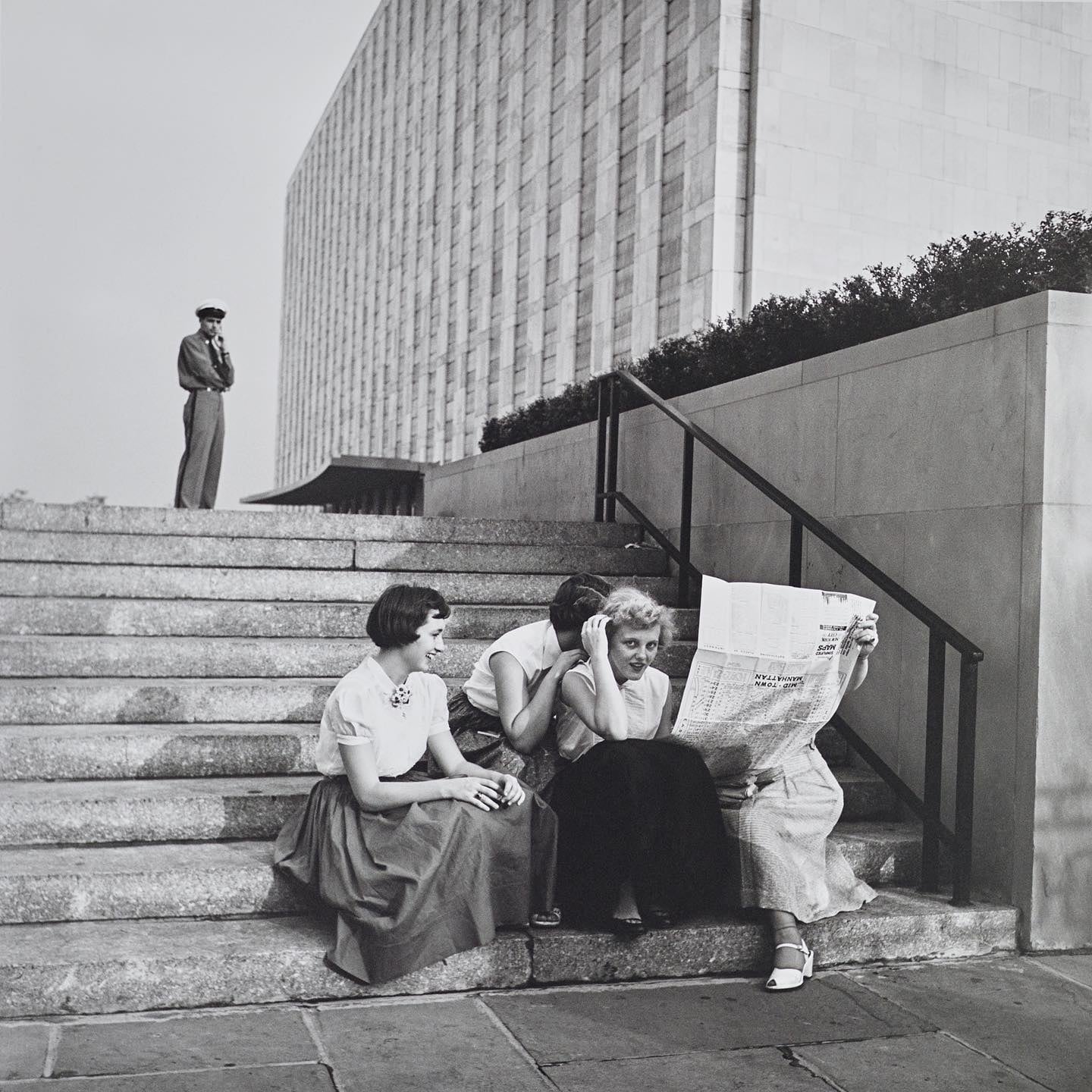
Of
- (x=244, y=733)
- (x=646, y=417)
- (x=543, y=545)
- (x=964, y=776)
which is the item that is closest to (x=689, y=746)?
(x=964, y=776)

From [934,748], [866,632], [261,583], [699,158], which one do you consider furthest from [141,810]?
[699,158]

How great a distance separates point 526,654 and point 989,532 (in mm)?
1854

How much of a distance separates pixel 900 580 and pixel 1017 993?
1770mm

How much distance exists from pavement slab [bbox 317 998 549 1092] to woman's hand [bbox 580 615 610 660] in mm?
1195

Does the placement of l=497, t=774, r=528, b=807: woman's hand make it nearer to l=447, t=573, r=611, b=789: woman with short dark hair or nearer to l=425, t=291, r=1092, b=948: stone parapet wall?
l=447, t=573, r=611, b=789: woman with short dark hair

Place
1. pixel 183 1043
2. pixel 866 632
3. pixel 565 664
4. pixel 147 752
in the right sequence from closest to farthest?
pixel 183 1043 < pixel 866 632 < pixel 565 664 < pixel 147 752

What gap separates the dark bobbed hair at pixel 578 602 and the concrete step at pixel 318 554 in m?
2.74

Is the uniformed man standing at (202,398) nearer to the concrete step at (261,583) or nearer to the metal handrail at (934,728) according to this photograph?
the concrete step at (261,583)

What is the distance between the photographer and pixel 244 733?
4.91m

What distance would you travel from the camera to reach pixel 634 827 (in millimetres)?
3975

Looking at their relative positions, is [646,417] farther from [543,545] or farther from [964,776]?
[964,776]

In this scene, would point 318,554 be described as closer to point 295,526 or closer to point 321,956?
point 295,526

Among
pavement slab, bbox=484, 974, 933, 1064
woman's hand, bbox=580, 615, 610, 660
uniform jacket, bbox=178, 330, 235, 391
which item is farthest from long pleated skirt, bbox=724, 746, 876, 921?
uniform jacket, bbox=178, 330, 235, 391

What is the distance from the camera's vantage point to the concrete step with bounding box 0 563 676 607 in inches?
243
